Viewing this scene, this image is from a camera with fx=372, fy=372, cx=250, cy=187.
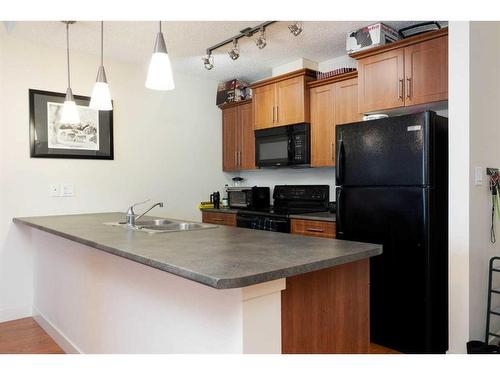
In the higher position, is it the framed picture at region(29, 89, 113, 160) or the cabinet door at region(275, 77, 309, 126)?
the cabinet door at region(275, 77, 309, 126)

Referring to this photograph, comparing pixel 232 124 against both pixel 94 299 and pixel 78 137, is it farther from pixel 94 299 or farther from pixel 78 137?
pixel 94 299

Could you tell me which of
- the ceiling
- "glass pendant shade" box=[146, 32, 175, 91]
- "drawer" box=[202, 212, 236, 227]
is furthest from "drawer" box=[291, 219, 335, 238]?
"glass pendant shade" box=[146, 32, 175, 91]

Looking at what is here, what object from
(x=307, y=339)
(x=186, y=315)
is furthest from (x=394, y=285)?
(x=186, y=315)

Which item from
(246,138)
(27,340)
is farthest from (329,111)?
(27,340)

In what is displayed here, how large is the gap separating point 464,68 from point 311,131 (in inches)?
60.0

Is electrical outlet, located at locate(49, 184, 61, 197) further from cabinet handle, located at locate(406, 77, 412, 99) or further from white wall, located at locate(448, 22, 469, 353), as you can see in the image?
white wall, located at locate(448, 22, 469, 353)

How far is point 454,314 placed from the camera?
2.24m

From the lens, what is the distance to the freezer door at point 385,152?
2.30 meters

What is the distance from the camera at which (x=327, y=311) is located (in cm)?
150

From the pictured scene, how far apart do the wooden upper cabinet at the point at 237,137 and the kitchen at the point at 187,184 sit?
0.07ft

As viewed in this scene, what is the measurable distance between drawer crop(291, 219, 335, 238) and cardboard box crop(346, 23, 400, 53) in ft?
4.64

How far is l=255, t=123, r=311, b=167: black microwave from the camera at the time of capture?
11.6 feet

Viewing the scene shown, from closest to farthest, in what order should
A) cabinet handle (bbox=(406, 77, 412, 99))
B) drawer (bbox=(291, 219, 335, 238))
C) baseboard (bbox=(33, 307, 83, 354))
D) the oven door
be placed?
baseboard (bbox=(33, 307, 83, 354)) < cabinet handle (bbox=(406, 77, 412, 99)) < drawer (bbox=(291, 219, 335, 238)) < the oven door

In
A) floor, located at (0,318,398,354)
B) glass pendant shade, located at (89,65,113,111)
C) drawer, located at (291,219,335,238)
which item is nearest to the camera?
glass pendant shade, located at (89,65,113,111)
